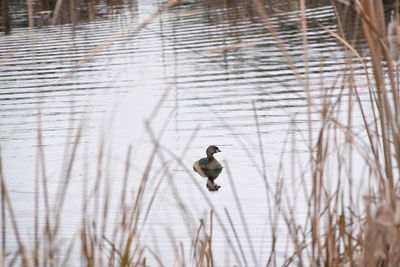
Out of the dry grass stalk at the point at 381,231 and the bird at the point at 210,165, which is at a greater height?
the dry grass stalk at the point at 381,231

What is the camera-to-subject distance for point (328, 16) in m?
18.0

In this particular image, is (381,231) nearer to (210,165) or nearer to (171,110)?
(171,110)

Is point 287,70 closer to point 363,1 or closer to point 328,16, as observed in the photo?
point 328,16

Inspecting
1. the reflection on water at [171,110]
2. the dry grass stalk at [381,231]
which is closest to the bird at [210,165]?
the reflection on water at [171,110]

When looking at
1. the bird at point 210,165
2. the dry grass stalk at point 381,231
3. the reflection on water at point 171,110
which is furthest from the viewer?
the bird at point 210,165

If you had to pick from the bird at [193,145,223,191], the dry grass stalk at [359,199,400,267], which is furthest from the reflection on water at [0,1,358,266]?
the dry grass stalk at [359,199,400,267]

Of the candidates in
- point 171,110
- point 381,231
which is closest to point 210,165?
point 171,110

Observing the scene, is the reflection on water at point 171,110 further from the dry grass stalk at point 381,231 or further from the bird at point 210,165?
the dry grass stalk at point 381,231

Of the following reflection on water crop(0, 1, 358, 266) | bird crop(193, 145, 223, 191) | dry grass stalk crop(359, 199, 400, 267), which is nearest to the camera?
dry grass stalk crop(359, 199, 400, 267)

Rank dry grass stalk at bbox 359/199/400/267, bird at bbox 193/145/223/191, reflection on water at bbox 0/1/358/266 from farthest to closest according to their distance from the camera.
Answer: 1. bird at bbox 193/145/223/191
2. reflection on water at bbox 0/1/358/266
3. dry grass stalk at bbox 359/199/400/267

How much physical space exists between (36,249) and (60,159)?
7.79m

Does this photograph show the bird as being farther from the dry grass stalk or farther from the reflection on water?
the dry grass stalk

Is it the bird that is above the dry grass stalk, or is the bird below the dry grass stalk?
below

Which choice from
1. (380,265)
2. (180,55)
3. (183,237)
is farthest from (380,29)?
(180,55)
